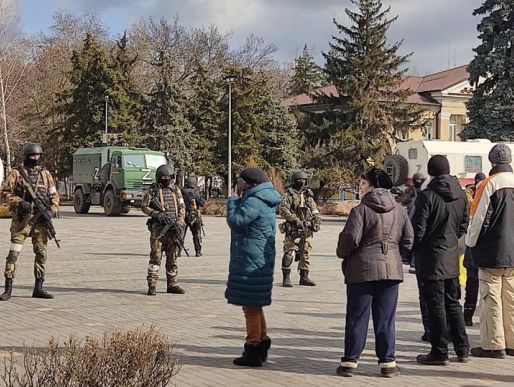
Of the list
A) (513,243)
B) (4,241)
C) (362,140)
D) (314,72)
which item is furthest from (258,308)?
(314,72)

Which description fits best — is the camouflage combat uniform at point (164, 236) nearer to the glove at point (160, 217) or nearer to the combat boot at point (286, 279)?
the glove at point (160, 217)

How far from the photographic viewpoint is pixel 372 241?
717 centimetres

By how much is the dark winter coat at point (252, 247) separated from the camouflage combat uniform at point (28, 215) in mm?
4405

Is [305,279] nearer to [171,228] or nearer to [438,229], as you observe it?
[171,228]

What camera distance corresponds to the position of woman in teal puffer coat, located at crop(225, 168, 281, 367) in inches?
295

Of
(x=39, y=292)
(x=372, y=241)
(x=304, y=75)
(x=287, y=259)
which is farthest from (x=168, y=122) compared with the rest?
(x=372, y=241)

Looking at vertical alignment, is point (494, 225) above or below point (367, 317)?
above

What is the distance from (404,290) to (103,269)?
5.70 metres

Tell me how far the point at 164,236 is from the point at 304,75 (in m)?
78.1

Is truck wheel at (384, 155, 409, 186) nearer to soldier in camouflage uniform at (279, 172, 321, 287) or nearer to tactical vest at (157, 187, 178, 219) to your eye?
soldier in camouflage uniform at (279, 172, 321, 287)

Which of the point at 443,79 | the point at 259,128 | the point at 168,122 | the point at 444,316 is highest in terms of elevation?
the point at 443,79

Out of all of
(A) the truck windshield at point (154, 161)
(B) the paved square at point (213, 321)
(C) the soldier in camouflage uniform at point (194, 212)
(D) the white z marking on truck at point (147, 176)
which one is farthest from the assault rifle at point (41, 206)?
(A) the truck windshield at point (154, 161)

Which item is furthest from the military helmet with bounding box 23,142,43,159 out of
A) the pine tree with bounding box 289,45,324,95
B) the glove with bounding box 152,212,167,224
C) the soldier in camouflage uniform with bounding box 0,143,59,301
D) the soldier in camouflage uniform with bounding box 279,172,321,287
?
the pine tree with bounding box 289,45,324,95

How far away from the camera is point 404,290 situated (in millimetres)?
13328
